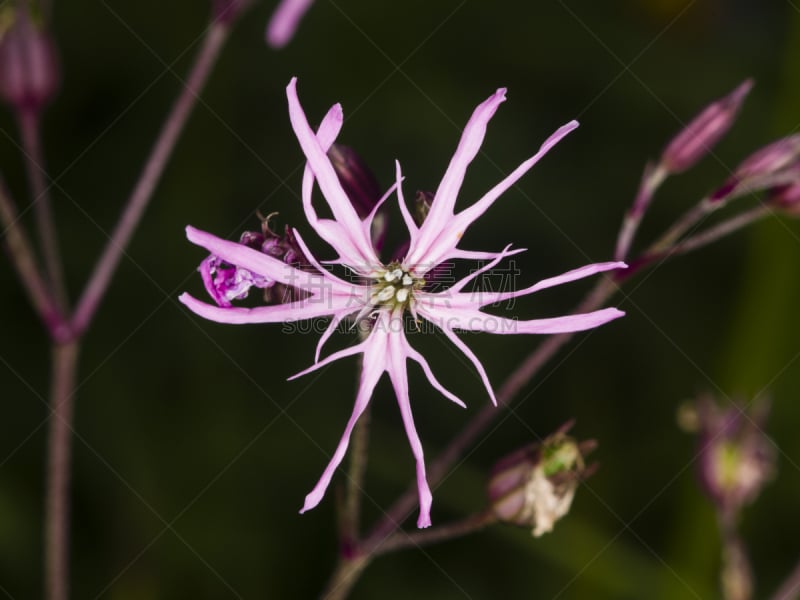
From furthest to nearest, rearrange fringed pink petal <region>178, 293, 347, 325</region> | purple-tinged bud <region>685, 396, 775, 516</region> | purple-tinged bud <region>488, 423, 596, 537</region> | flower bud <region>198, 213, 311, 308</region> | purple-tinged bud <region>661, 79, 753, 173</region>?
1. purple-tinged bud <region>685, 396, 775, 516</region>
2. purple-tinged bud <region>661, 79, 753, 173</region>
3. purple-tinged bud <region>488, 423, 596, 537</region>
4. flower bud <region>198, 213, 311, 308</region>
5. fringed pink petal <region>178, 293, 347, 325</region>

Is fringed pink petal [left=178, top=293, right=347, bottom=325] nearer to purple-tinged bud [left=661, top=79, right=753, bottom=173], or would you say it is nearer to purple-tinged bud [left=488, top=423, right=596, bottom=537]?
purple-tinged bud [left=488, top=423, right=596, bottom=537]

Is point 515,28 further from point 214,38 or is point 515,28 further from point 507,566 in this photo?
point 507,566

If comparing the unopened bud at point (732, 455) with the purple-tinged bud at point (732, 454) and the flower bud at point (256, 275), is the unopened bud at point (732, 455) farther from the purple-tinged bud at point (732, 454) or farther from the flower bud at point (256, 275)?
the flower bud at point (256, 275)

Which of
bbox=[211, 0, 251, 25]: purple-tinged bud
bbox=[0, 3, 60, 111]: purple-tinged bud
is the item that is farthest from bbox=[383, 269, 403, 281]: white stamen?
bbox=[0, 3, 60, 111]: purple-tinged bud

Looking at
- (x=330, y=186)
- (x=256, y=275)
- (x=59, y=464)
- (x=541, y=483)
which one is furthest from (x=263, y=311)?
(x=59, y=464)

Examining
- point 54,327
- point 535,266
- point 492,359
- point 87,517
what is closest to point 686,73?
point 535,266

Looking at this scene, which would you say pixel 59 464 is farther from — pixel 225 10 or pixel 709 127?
pixel 709 127
